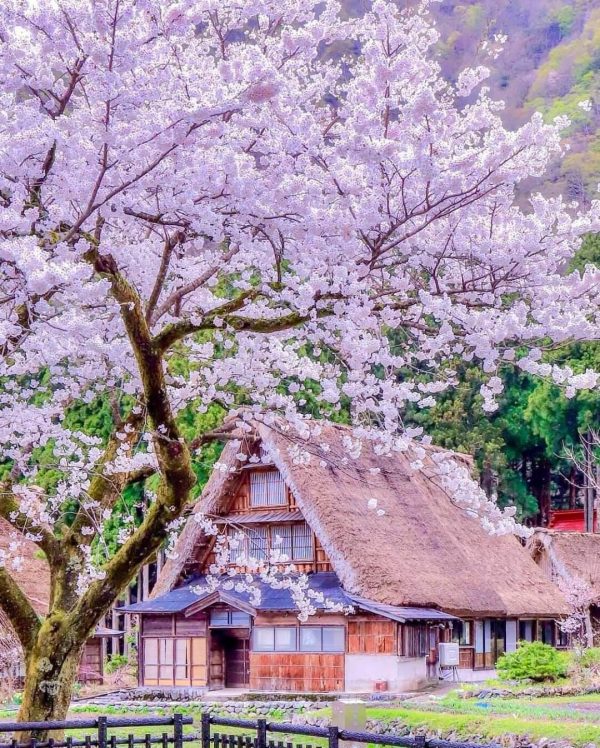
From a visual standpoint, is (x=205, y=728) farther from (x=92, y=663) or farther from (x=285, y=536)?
(x=92, y=663)

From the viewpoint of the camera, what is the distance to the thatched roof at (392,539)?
880 inches

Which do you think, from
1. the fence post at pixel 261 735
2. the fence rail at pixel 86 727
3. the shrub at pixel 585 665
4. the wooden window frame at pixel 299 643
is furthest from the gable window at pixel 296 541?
the fence post at pixel 261 735

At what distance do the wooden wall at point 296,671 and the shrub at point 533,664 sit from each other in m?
3.46

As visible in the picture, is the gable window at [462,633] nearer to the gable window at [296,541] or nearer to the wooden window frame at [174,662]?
the gable window at [296,541]

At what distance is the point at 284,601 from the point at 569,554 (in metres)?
12.9

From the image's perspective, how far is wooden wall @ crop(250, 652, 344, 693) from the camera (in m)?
22.1

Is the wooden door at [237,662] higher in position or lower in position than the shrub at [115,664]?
higher

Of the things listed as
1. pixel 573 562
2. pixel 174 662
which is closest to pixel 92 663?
pixel 174 662

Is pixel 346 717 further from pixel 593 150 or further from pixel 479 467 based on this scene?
pixel 593 150

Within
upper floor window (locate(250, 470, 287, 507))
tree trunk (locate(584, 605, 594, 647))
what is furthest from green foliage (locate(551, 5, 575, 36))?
upper floor window (locate(250, 470, 287, 507))

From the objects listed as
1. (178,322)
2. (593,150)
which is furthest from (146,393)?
(593,150)

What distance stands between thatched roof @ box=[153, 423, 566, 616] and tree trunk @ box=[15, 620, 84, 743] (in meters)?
11.8

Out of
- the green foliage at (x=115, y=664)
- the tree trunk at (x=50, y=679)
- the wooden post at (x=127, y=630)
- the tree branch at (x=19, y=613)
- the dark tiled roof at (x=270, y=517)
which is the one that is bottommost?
the green foliage at (x=115, y=664)

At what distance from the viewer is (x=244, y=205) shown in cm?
773
